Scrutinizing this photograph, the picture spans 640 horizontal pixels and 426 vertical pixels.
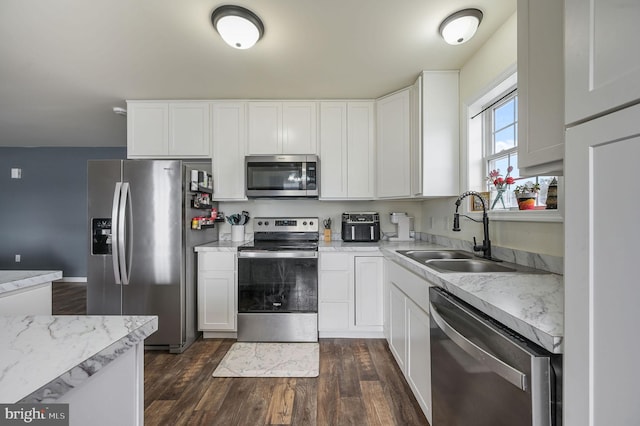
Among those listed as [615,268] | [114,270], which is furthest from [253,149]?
[615,268]

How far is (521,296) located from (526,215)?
0.77m

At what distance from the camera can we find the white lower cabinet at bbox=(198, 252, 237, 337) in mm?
2574

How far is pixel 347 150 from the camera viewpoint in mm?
2947

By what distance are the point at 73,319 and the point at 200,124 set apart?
2590mm

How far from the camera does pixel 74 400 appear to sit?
1.76 feet

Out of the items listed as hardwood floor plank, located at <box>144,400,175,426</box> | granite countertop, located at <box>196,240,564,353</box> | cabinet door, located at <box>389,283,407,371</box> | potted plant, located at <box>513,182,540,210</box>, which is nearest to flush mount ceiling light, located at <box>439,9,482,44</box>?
potted plant, located at <box>513,182,540,210</box>

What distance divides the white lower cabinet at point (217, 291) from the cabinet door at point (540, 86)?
2.35 metres

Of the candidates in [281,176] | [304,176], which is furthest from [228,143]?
[304,176]

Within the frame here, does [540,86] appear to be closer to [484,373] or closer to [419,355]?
[484,373]

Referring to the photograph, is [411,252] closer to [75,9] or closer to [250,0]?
[250,0]

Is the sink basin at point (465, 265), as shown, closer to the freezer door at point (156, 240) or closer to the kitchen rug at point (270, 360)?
the kitchen rug at point (270, 360)

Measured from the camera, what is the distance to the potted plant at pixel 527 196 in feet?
5.09

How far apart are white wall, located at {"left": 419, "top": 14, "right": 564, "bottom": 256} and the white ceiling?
0.10 meters

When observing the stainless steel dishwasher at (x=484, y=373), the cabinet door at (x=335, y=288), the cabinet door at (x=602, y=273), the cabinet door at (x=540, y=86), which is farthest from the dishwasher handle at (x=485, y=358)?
the cabinet door at (x=335, y=288)
